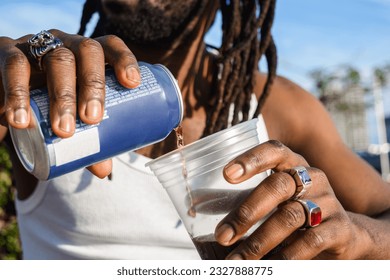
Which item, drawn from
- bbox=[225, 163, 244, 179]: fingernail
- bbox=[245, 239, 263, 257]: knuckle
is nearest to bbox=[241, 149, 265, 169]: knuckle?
bbox=[225, 163, 244, 179]: fingernail

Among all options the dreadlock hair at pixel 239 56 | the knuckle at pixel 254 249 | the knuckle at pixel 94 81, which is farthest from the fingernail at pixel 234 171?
the dreadlock hair at pixel 239 56

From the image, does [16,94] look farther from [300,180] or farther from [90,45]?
[300,180]

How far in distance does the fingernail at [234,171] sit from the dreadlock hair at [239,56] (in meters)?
0.60

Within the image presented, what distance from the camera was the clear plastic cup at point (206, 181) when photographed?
32.1 inches

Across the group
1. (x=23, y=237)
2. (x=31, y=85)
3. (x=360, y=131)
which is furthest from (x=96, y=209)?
(x=360, y=131)

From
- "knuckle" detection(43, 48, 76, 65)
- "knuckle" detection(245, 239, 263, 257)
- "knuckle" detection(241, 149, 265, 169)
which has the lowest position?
"knuckle" detection(245, 239, 263, 257)

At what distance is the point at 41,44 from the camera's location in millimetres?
792

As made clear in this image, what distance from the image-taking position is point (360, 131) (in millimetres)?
8547

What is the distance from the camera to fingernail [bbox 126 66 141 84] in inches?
30.1

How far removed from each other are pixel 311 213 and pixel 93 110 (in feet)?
1.21

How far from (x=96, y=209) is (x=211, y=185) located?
64 cm

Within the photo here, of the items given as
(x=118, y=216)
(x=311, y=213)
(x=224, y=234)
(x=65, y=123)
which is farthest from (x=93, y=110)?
(x=118, y=216)

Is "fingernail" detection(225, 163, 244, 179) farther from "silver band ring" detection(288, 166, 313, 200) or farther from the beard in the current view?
the beard
